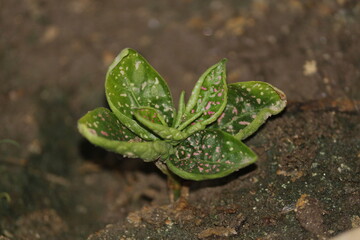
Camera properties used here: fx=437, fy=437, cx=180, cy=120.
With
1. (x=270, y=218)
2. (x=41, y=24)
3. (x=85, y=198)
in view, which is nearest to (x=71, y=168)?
(x=85, y=198)

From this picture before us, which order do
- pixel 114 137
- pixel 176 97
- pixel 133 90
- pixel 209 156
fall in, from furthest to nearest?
pixel 176 97, pixel 133 90, pixel 209 156, pixel 114 137

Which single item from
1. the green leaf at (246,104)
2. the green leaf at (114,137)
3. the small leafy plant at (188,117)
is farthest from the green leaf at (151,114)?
the green leaf at (246,104)

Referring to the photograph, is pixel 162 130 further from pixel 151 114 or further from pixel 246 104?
pixel 246 104

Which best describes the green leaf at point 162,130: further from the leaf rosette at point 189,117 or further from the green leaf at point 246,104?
the green leaf at point 246,104

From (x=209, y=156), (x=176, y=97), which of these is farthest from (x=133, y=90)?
(x=176, y=97)

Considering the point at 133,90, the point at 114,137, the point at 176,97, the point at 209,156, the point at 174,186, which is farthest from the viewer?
the point at 176,97

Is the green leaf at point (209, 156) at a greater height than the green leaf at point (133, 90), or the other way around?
the green leaf at point (133, 90)

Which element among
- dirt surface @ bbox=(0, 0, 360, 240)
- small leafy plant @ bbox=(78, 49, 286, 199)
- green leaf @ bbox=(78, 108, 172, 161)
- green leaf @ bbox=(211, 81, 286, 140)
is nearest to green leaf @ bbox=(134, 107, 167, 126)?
small leafy plant @ bbox=(78, 49, 286, 199)

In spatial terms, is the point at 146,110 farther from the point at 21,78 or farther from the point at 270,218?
the point at 21,78
